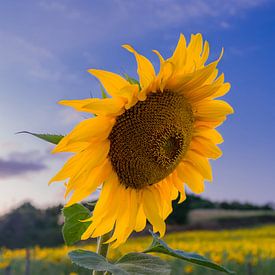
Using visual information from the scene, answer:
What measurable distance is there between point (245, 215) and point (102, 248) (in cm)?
2009

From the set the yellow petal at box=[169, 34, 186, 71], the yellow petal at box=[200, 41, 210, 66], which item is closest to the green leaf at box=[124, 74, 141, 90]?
the yellow petal at box=[169, 34, 186, 71]

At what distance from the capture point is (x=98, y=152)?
140cm

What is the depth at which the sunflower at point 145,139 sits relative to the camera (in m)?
1.35

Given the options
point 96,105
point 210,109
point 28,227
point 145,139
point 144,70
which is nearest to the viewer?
point 96,105

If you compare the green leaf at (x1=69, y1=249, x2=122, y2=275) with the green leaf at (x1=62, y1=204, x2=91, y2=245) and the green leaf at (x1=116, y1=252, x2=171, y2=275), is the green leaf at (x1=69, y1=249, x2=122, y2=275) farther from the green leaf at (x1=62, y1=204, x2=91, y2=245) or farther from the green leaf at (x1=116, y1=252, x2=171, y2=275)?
the green leaf at (x1=62, y1=204, x2=91, y2=245)

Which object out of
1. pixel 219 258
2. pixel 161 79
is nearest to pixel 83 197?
pixel 161 79

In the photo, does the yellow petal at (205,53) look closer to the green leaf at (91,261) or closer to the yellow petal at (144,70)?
the yellow petal at (144,70)

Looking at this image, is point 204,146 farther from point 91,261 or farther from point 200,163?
point 91,261

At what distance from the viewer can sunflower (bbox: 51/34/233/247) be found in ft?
4.43

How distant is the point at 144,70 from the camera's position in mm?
1386

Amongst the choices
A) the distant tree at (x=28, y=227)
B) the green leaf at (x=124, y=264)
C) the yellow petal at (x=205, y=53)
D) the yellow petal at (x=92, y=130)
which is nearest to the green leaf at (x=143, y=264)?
the green leaf at (x=124, y=264)

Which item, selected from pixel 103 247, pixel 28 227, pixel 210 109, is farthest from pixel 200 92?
pixel 28 227

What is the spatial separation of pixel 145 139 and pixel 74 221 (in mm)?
337

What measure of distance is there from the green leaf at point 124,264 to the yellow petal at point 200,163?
1.32 ft
